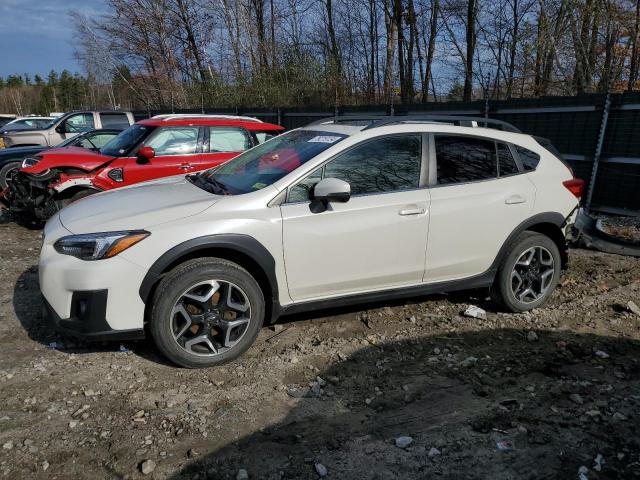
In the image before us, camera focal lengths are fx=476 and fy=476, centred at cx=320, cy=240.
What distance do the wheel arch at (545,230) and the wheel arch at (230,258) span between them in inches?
80.4

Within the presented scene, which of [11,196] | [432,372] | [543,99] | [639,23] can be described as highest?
[639,23]

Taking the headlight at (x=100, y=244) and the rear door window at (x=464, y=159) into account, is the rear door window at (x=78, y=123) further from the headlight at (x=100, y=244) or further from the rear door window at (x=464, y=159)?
the rear door window at (x=464, y=159)

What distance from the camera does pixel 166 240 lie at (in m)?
3.16

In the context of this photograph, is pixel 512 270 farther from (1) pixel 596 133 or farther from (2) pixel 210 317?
(1) pixel 596 133

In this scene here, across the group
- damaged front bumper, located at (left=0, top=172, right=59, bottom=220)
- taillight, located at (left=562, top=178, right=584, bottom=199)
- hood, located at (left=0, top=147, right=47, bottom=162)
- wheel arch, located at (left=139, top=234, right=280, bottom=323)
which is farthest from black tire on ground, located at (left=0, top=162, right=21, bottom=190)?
taillight, located at (left=562, top=178, right=584, bottom=199)

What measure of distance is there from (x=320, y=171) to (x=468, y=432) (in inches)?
79.6

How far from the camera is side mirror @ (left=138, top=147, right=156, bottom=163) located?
6.60 meters

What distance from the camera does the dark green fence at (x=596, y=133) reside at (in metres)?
7.68

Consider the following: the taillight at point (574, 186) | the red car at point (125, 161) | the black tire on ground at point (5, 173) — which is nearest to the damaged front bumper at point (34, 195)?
the red car at point (125, 161)

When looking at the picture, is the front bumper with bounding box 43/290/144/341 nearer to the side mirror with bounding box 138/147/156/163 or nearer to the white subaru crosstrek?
the white subaru crosstrek

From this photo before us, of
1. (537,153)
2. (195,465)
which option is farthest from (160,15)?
(195,465)

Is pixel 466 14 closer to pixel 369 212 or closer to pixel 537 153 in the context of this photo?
pixel 537 153

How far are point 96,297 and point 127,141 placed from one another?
4665 millimetres

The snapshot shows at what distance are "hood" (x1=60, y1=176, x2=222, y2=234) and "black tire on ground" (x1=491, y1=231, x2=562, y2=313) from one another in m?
2.62
